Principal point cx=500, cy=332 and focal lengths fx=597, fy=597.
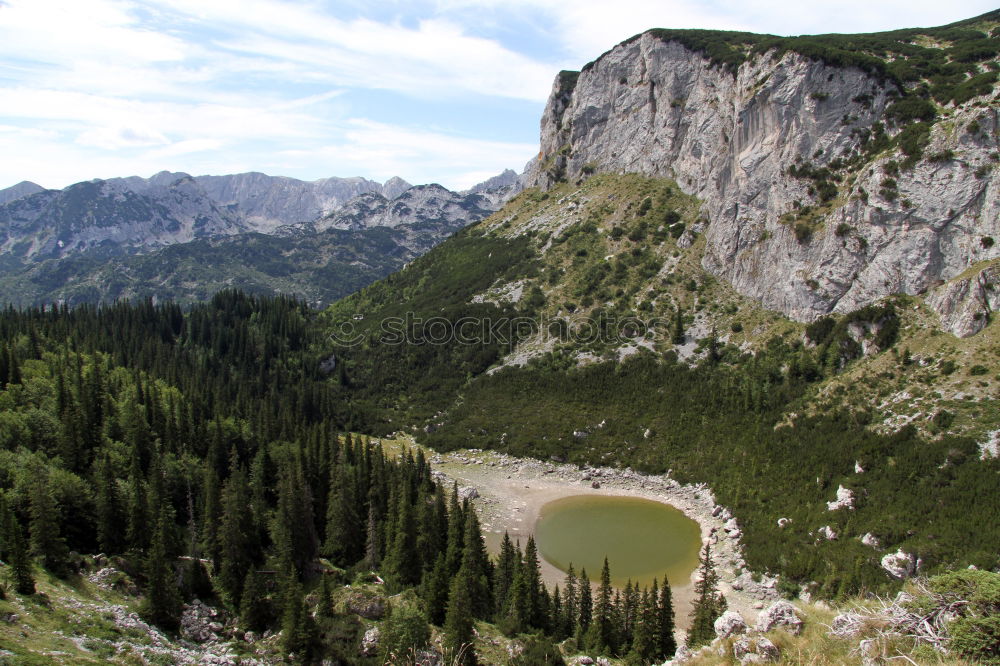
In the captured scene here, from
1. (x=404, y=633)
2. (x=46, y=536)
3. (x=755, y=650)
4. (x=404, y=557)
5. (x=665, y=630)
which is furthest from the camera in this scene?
(x=404, y=557)

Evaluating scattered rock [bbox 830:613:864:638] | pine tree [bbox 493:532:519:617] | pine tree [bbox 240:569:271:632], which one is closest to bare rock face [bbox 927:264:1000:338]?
pine tree [bbox 493:532:519:617]

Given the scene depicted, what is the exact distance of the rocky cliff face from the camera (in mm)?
72188

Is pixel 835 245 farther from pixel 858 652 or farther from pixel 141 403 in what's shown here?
pixel 141 403

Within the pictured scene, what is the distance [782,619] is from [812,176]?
84650 millimetres

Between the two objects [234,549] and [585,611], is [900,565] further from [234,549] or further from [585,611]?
[234,549]

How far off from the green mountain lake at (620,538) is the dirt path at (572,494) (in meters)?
1.36

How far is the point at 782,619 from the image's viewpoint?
22.5 metres

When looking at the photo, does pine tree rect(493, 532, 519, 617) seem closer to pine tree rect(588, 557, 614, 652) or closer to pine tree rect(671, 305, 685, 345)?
pine tree rect(588, 557, 614, 652)

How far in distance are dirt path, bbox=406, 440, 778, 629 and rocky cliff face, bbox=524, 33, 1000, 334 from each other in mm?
32903

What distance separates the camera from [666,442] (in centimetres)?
8238

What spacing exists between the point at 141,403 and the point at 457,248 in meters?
94.2

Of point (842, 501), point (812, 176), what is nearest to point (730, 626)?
point (842, 501)

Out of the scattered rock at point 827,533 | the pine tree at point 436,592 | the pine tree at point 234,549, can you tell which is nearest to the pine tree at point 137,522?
the pine tree at point 234,549

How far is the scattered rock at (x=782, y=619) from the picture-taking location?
21719 millimetres
